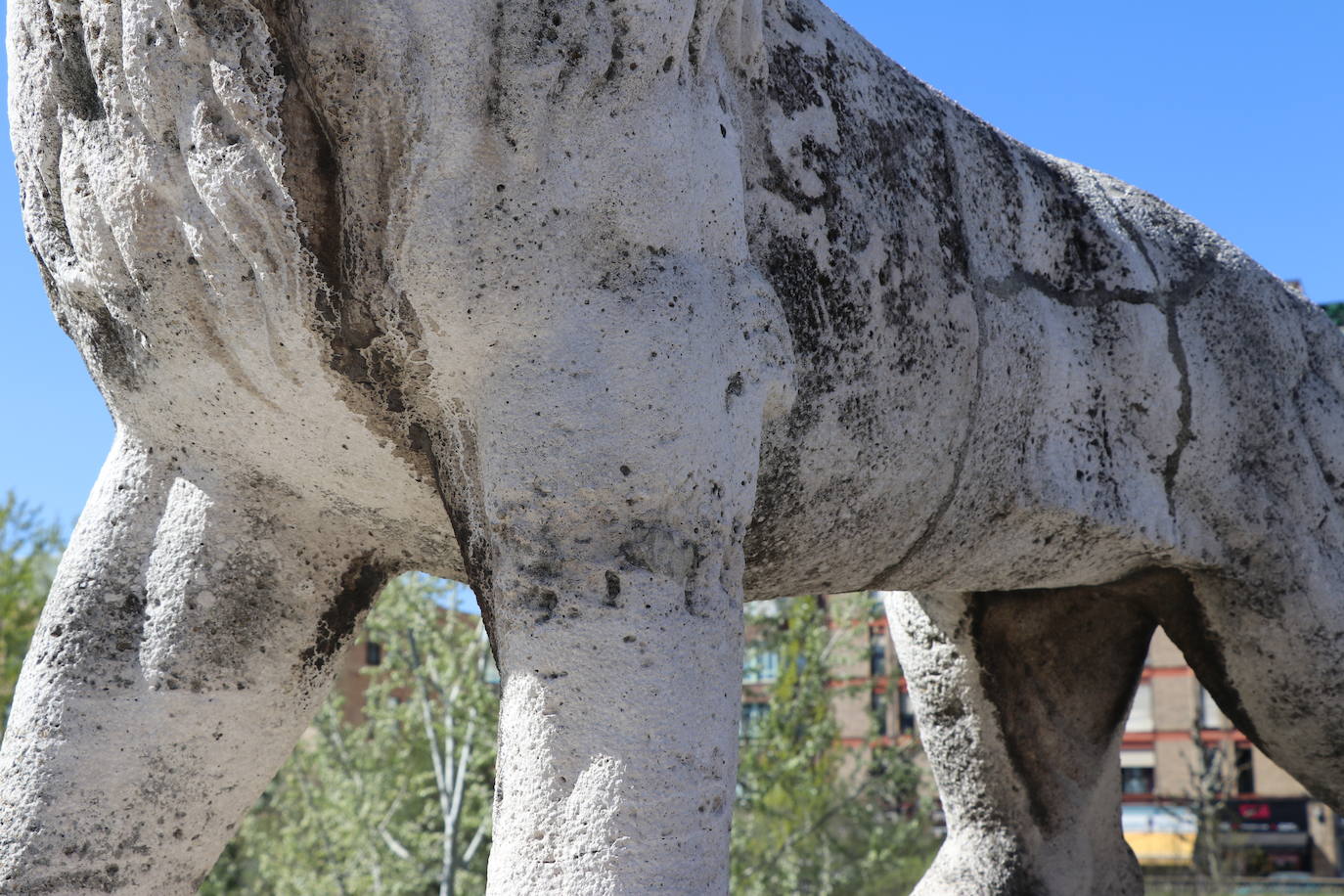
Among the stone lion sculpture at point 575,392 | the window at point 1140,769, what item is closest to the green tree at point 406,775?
the stone lion sculpture at point 575,392

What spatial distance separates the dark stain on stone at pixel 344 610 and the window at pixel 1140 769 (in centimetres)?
2358

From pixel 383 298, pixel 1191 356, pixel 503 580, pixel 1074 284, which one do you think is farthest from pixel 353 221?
pixel 1191 356

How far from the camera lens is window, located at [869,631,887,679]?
13145mm

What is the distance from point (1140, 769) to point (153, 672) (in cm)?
2462

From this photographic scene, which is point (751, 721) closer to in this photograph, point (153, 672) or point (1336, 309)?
point (1336, 309)

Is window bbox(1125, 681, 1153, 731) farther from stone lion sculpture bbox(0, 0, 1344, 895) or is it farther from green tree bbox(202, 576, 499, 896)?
stone lion sculpture bbox(0, 0, 1344, 895)

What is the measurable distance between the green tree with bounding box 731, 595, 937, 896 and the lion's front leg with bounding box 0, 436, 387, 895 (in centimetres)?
898

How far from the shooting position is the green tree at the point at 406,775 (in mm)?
10531

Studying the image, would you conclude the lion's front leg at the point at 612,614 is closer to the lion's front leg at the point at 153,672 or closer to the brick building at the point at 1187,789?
the lion's front leg at the point at 153,672

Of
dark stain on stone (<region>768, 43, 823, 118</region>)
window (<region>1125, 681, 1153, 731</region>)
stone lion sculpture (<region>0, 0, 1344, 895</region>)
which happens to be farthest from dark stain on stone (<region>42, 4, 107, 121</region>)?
window (<region>1125, 681, 1153, 731</region>)

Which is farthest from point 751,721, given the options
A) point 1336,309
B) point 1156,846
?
point 1156,846

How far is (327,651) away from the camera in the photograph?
1.66m

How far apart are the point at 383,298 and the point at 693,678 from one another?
423 mm

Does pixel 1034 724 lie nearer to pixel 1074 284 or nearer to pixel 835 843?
pixel 1074 284
